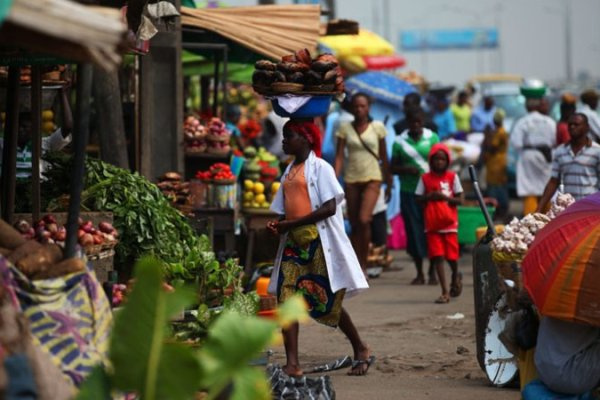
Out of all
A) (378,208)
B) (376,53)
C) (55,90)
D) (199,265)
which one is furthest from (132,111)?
(376,53)

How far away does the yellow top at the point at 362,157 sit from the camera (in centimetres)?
1490

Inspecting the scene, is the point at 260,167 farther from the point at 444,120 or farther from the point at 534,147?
the point at 444,120

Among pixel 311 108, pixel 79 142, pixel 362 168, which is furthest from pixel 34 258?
pixel 362 168

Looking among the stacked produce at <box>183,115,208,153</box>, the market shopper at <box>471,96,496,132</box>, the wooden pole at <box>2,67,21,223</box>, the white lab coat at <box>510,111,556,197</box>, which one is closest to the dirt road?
the stacked produce at <box>183,115,208,153</box>

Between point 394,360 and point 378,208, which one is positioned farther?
point 378,208

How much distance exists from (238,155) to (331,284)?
745cm

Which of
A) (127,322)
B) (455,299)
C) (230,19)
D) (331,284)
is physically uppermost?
(230,19)

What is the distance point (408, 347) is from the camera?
11.0 meters

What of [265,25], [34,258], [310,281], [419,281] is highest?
[265,25]

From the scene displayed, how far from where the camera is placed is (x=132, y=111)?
14.1 m

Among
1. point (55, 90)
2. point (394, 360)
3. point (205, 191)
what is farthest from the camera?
point (205, 191)

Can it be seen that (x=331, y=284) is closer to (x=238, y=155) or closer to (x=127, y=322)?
(x=127, y=322)

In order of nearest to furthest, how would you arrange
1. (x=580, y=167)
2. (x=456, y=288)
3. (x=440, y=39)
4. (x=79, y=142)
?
(x=79, y=142)
(x=580, y=167)
(x=456, y=288)
(x=440, y=39)

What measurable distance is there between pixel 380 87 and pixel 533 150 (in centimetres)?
348
